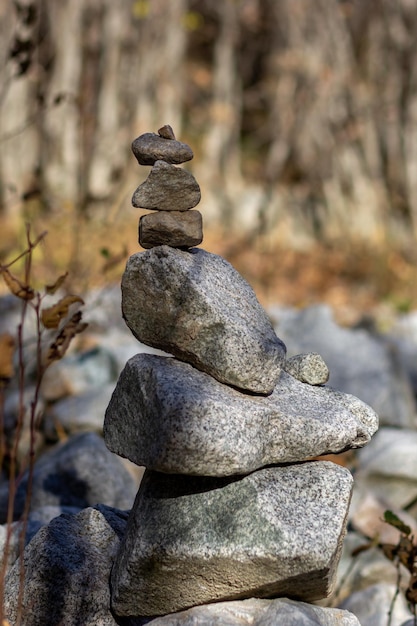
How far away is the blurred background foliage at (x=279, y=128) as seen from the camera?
38.5ft

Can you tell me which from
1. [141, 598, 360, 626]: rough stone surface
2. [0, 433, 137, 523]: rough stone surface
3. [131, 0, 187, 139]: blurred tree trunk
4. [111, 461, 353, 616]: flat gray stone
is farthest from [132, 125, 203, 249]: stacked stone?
[131, 0, 187, 139]: blurred tree trunk

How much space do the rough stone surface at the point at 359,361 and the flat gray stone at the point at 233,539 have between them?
348 cm

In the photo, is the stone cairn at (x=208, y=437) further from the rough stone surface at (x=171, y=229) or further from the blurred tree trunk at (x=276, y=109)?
the blurred tree trunk at (x=276, y=109)

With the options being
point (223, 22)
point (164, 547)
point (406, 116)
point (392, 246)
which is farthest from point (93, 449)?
point (223, 22)

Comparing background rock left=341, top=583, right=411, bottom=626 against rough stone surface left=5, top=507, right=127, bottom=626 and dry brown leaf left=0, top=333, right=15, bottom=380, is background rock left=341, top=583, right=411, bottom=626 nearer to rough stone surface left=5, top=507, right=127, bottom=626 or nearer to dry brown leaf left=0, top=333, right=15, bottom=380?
rough stone surface left=5, top=507, right=127, bottom=626

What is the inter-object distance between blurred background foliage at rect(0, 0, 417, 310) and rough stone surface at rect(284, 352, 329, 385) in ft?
26.2

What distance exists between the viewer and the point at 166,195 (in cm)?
255

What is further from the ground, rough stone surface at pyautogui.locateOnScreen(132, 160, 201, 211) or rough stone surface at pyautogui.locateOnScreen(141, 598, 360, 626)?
rough stone surface at pyautogui.locateOnScreen(132, 160, 201, 211)

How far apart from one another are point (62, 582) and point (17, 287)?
99 cm

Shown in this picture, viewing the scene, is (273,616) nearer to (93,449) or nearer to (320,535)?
(320,535)

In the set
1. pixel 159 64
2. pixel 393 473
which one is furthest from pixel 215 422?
pixel 159 64

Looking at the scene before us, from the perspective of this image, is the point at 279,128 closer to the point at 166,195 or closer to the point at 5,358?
the point at 166,195

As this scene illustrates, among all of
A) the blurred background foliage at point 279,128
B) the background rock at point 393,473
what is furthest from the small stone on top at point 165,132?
the blurred background foliage at point 279,128

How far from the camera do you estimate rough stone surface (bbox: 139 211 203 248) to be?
2.54m
